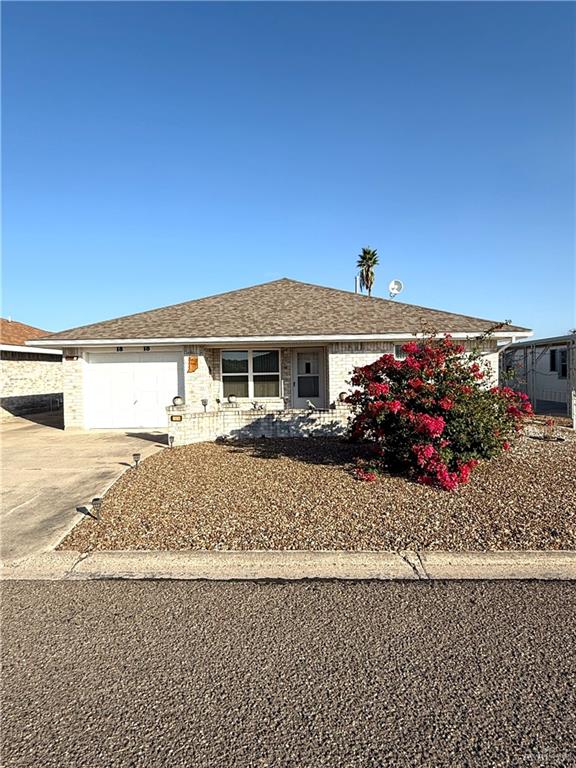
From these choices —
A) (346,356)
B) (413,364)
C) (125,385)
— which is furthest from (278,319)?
(413,364)

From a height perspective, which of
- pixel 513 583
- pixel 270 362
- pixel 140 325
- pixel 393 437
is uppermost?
pixel 140 325

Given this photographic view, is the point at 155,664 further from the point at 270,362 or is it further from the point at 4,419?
the point at 4,419

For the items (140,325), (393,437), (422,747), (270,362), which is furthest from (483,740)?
(140,325)

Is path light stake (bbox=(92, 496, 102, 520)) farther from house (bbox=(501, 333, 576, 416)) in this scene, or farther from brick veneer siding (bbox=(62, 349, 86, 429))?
house (bbox=(501, 333, 576, 416))

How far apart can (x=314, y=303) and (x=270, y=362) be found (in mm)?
3068

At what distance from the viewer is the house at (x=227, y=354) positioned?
42.8 feet

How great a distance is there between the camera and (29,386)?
1964 centimetres

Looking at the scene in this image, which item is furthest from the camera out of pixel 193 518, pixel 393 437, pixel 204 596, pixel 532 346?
pixel 532 346

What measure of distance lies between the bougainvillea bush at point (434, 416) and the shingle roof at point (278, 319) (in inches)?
216

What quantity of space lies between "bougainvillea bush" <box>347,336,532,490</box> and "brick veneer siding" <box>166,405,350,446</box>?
3.09m

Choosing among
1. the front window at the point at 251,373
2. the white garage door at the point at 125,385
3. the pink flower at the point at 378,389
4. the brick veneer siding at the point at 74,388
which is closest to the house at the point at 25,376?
the brick veneer siding at the point at 74,388

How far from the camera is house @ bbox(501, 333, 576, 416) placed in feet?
59.8

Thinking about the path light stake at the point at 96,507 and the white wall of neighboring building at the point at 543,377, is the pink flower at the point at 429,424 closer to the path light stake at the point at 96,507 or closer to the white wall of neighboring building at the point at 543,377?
the path light stake at the point at 96,507

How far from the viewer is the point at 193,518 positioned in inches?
226
